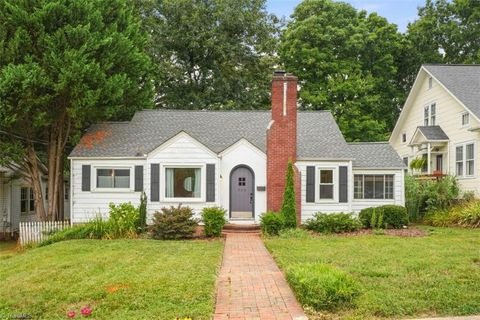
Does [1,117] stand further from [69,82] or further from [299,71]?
[299,71]

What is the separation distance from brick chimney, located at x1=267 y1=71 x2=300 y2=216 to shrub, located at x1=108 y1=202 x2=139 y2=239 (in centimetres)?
492

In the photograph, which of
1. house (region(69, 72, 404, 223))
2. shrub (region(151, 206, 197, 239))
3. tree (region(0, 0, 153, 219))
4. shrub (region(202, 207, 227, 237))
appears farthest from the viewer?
house (region(69, 72, 404, 223))

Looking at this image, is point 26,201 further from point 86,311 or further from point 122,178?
point 86,311

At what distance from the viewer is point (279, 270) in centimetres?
945

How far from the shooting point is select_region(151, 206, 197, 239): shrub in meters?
14.9

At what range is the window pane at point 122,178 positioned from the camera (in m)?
18.2

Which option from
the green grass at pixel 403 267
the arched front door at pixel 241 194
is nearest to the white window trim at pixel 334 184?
the arched front door at pixel 241 194

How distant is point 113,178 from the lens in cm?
1828

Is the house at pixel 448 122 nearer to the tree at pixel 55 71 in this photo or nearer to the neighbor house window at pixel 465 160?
the neighbor house window at pixel 465 160

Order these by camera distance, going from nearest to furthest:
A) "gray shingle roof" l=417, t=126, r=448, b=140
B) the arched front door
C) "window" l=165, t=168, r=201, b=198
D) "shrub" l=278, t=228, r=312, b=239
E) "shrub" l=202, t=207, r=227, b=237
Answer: "shrub" l=278, t=228, r=312, b=239 → "shrub" l=202, t=207, r=227, b=237 → "window" l=165, t=168, r=201, b=198 → the arched front door → "gray shingle roof" l=417, t=126, r=448, b=140

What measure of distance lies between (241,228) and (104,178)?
5.80m

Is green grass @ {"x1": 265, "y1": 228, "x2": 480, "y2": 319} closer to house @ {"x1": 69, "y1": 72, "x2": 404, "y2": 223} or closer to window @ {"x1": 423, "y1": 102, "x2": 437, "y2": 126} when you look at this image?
house @ {"x1": 69, "y1": 72, "x2": 404, "y2": 223}

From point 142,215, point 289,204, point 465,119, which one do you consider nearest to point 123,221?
point 142,215

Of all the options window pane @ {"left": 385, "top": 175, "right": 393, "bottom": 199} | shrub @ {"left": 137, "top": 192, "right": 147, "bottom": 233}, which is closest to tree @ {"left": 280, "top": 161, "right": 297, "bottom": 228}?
window pane @ {"left": 385, "top": 175, "right": 393, "bottom": 199}
